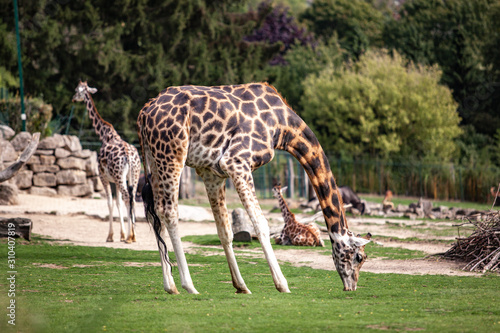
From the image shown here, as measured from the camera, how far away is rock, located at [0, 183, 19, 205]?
19562mm

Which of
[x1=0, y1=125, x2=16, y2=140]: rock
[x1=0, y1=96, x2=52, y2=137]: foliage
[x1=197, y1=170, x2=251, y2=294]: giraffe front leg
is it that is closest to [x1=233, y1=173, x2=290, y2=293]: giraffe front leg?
[x1=197, y1=170, x2=251, y2=294]: giraffe front leg

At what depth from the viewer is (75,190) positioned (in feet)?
79.4

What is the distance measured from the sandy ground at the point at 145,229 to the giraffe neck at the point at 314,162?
2.90 metres

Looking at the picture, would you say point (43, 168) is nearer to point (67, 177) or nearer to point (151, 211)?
point (67, 177)

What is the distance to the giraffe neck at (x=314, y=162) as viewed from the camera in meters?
8.65

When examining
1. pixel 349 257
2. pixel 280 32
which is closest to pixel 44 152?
pixel 349 257

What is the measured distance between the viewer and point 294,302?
7.27 m

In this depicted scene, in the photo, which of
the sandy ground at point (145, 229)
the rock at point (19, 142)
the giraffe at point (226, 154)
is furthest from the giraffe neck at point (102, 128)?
the giraffe at point (226, 154)

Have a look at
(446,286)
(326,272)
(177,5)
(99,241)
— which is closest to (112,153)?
(99,241)

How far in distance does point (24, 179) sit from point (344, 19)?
132 feet

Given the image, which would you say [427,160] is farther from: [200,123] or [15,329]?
[15,329]

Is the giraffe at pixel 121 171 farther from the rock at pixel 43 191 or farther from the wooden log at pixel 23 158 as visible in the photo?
the rock at pixel 43 191

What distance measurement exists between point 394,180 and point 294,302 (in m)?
28.6

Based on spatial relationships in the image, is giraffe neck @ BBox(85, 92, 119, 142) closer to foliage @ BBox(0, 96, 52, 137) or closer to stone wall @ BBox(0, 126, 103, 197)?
stone wall @ BBox(0, 126, 103, 197)
